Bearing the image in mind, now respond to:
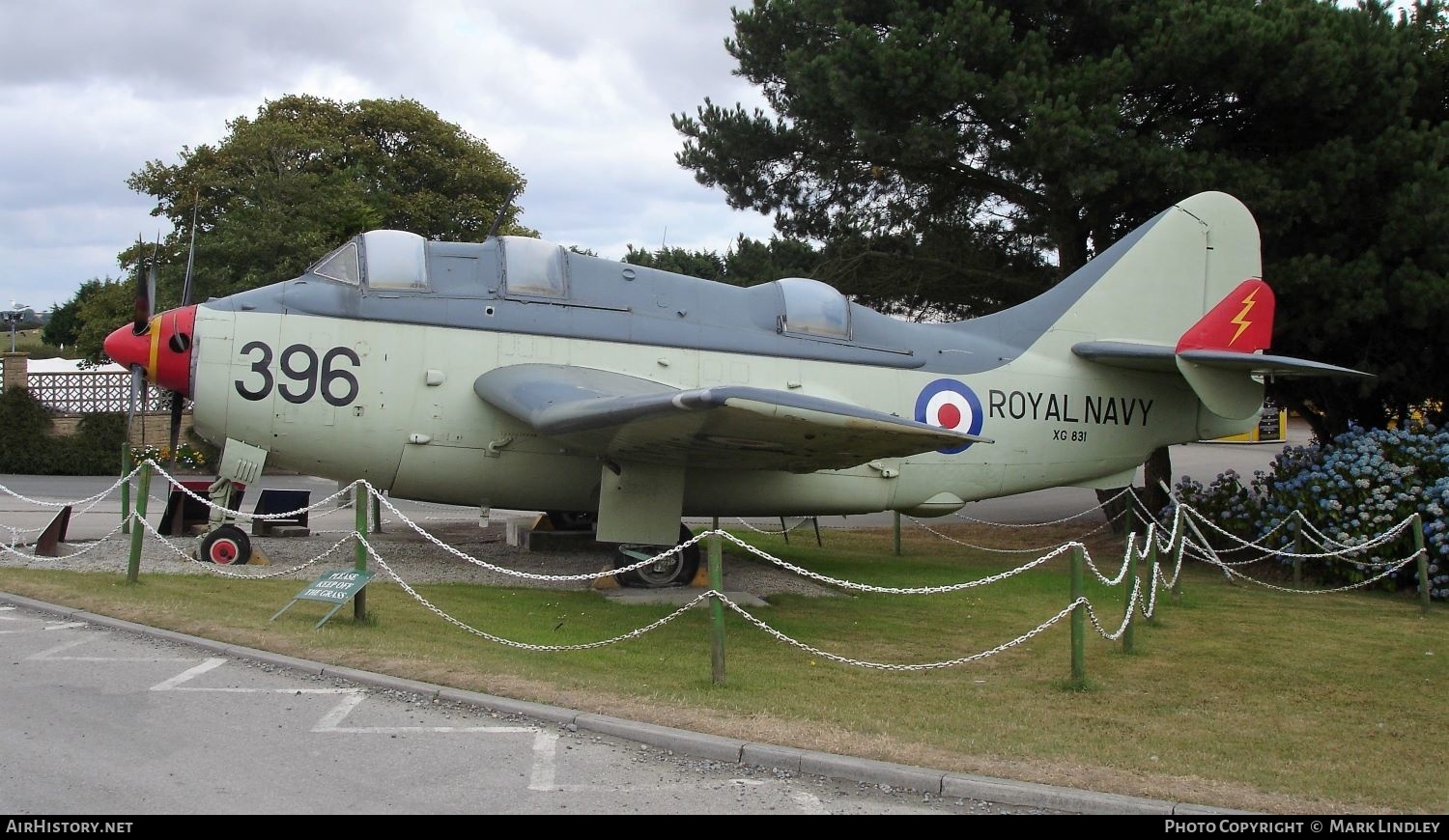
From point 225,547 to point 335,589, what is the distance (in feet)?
12.1

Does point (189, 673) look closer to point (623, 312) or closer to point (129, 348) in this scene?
point (129, 348)

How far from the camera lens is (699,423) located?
30.3ft

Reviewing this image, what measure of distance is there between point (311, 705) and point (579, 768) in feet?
6.51

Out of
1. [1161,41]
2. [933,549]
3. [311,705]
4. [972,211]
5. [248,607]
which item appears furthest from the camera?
[972,211]

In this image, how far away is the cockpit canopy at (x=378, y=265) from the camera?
11258 mm

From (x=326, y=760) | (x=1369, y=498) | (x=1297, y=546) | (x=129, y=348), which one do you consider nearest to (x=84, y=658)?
(x=326, y=760)

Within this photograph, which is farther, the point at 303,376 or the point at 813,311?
the point at 813,311

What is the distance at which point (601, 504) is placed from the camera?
11203mm

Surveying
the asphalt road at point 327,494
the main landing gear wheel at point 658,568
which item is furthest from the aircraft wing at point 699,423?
the asphalt road at point 327,494

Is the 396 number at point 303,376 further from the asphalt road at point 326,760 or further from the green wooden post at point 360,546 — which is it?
the asphalt road at point 326,760

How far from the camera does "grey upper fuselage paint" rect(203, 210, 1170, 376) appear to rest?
1117cm

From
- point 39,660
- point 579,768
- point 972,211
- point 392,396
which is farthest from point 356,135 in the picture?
point 579,768

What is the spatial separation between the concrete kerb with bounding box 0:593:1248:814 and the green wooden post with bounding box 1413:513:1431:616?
30.3 feet
